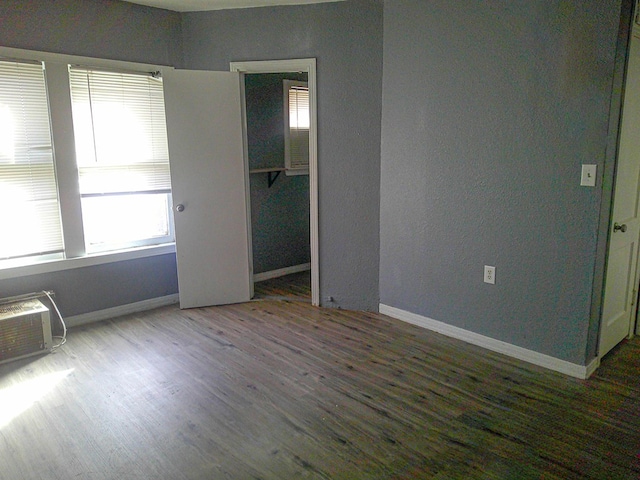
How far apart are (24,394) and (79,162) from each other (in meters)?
1.77

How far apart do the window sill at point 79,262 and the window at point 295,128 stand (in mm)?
1590

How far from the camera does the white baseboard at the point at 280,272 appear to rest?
199 inches

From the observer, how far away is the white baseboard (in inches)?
199

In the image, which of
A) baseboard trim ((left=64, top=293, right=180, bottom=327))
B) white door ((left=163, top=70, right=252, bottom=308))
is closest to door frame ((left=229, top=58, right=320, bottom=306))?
white door ((left=163, top=70, right=252, bottom=308))

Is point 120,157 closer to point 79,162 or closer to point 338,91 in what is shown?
point 79,162

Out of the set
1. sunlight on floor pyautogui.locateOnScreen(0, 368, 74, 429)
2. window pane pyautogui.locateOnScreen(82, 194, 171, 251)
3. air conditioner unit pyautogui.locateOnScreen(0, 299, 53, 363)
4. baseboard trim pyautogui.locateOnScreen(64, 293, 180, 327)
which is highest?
window pane pyautogui.locateOnScreen(82, 194, 171, 251)

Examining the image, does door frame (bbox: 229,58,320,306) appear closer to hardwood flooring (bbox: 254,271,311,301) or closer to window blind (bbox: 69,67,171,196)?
hardwood flooring (bbox: 254,271,311,301)

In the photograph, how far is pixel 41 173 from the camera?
3.56 m

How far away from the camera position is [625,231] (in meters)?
3.00

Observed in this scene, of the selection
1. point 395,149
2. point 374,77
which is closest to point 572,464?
point 395,149

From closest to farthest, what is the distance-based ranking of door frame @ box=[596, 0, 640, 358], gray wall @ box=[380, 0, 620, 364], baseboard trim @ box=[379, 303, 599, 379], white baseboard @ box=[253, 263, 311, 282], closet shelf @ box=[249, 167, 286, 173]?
door frame @ box=[596, 0, 640, 358] → gray wall @ box=[380, 0, 620, 364] → baseboard trim @ box=[379, 303, 599, 379] → closet shelf @ box=[249, 167, 286, 173] → white baseboard @ box=[253, 263, 311, 282]

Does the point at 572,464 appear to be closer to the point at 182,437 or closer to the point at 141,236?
the point at 182,437

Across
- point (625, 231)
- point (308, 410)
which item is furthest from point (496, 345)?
point (308, 410)

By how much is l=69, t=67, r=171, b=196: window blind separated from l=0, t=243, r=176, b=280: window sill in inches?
19.6
